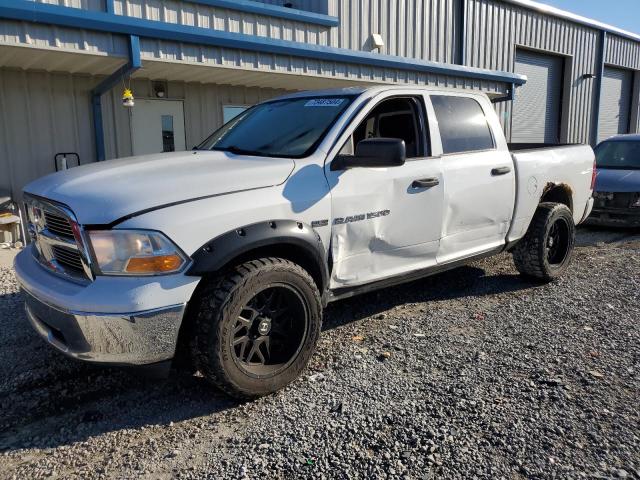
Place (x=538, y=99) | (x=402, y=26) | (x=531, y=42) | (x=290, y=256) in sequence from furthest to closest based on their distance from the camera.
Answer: (x=538, y=99) < (x=531, y=42) < (x=402, y=26) < (x=290, y=256)

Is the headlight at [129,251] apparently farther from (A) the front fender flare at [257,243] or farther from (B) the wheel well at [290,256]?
(B) the wheel well at [290,256]

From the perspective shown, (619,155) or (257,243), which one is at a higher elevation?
(619,155)

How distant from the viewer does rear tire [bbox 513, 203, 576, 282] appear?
5281 mm

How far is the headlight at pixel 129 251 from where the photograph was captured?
269 centimetres

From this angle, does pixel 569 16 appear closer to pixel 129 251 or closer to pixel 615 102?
pixel 615 102

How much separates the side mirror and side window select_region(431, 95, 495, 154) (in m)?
1.06

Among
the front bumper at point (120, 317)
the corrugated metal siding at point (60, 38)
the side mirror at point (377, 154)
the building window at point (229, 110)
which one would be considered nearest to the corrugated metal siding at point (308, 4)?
the building window at point (229, 110)

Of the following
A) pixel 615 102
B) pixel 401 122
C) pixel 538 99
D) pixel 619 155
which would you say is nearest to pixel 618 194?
pixel 619 155

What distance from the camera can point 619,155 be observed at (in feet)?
31.0

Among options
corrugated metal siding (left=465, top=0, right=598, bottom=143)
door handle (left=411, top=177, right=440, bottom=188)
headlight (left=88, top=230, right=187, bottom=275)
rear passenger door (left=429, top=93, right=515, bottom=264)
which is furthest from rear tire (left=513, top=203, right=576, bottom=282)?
corrugated metal siding (left=465, top=0, right=598, bottom=143)

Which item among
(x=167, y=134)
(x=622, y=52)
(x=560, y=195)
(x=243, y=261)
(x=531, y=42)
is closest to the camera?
(x=243, y=261)

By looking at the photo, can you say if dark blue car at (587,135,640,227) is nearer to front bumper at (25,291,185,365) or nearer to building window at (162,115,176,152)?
building window at (162,115,176,152)

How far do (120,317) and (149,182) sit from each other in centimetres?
80

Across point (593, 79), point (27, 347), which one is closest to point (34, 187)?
point (27, 347)
